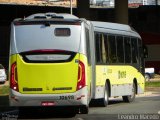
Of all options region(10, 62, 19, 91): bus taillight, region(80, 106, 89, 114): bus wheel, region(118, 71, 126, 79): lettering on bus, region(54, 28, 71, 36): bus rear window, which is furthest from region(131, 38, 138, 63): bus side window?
region(10, 62, 19, 91): bus taillight

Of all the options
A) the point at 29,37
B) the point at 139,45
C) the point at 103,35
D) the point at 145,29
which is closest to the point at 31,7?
the point at 145,29

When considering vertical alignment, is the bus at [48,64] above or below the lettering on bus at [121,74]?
above

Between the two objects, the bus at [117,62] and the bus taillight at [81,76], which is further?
the bus at [117,62]

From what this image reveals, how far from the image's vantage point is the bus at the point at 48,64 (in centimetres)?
1878

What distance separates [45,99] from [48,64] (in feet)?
3.53

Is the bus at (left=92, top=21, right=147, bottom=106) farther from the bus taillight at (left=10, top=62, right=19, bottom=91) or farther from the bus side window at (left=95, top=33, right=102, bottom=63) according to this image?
the bus taillight at (left=10, top=62, right=19, bottom=91)

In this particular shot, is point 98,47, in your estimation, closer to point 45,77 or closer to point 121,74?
A: point 121,74

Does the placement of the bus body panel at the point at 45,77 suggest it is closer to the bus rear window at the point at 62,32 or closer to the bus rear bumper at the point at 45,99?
the bus rear bumper at the point at 45,99

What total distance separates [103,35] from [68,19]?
496 cm

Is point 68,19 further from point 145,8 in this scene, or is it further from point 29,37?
point 145,8

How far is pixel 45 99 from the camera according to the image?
61.6 ft

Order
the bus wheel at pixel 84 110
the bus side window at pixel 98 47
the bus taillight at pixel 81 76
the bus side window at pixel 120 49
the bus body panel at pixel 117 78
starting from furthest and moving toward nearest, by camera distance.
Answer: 1. the bus side window at pixel 120 49
2. the bus body panel at pixel 117 78
3. the bus side window at pixel 98 47
4. the bus wheel at pixel 84 110
5. the bus taillight at pixel 81 76

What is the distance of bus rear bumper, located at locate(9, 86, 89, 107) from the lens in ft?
61.3

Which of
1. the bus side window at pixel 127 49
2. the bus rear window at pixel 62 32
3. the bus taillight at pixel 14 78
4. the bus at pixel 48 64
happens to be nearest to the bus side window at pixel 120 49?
the bus side window at pixel 127 49
